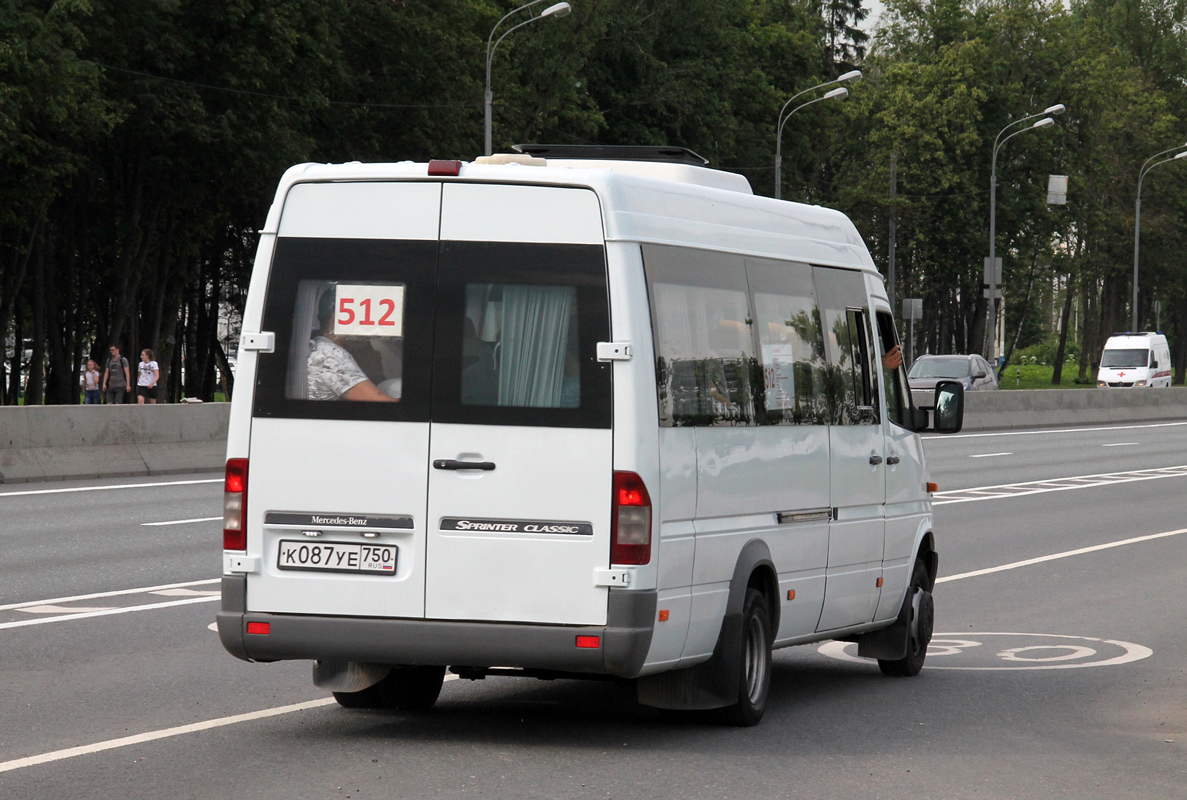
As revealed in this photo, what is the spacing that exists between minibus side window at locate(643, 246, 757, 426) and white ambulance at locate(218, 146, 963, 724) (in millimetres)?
15

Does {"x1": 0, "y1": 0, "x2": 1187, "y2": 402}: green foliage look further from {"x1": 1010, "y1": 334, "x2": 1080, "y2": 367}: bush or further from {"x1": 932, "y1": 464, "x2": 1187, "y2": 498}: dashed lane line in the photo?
{"x1": 1010, "y1": 334, "x2": 1080, "y2": 367}: bush

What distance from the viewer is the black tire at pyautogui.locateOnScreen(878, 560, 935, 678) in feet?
31.9

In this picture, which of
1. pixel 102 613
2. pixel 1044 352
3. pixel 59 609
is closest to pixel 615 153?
pixel 102 613

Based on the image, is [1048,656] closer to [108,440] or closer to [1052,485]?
[1052,485]

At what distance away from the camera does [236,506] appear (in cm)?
733

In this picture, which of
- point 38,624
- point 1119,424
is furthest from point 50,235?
point 38,624

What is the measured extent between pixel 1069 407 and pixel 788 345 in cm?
3910

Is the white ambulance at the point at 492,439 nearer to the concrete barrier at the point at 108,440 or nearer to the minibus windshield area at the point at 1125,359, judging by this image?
the concrete barrier at the point at 108,440

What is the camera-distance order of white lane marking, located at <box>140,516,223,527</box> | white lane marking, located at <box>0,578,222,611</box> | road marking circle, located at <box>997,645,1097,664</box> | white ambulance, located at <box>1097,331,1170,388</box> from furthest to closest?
white ambulance, located at <box>1097,331,1170,388</box>, white lane marking, located at <box>140,516,223,527</box>, white lane marking, located at <box>0,578,222,611</box>, road marking circle, located at <box>997,645,1097,664</box>

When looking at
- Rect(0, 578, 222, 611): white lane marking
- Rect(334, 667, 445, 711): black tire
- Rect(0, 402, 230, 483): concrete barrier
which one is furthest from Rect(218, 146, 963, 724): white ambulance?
Rect(0, 402, 230, 483): concrete barrier

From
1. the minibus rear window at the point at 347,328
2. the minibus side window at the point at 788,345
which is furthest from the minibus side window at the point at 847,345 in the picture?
the minibus rear window at the point at 347,328

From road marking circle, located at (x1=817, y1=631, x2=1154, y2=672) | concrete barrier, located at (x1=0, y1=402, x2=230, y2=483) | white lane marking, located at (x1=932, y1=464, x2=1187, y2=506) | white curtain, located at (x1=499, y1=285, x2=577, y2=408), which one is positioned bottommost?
road marking circle, located at (x1=817, y1=631, x2=1154, y2=672)

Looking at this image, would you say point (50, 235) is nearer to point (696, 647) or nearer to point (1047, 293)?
point (696, 647)

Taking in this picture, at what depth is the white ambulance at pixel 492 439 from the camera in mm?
7051
